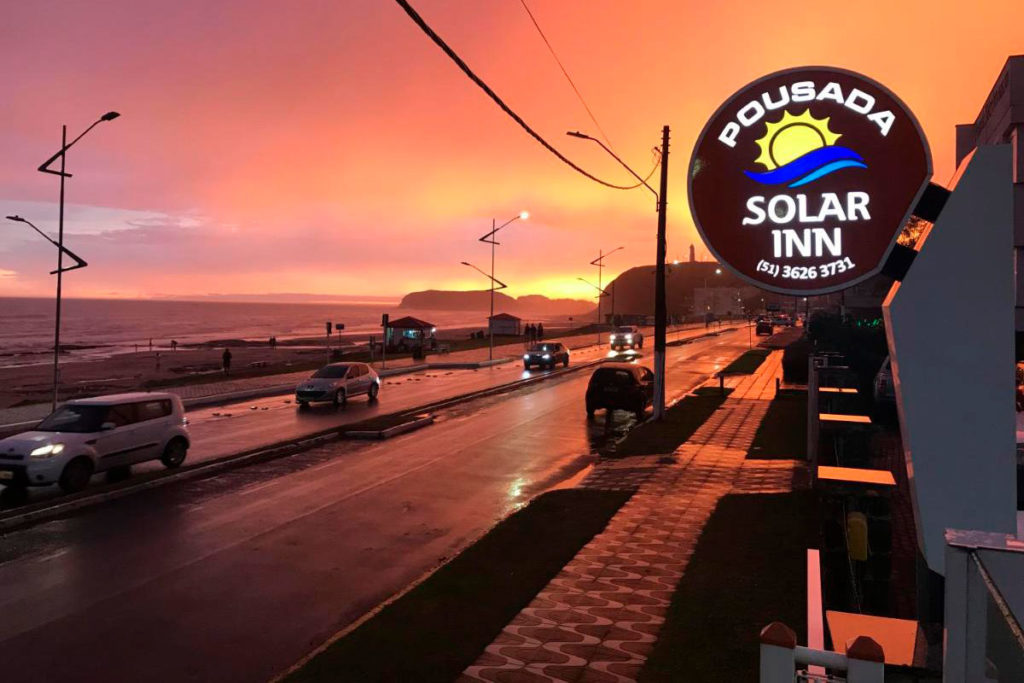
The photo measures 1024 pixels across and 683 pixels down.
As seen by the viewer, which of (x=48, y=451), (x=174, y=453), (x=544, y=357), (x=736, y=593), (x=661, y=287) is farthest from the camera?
(x=544, y=357)

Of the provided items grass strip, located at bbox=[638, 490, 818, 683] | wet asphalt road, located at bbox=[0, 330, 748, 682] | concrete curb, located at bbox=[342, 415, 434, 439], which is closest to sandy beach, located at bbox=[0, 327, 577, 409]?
concrete curb, located at bbox=[342, 415, 434, 439]

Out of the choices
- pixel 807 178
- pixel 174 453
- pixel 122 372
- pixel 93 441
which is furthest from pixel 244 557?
pixel 122 372

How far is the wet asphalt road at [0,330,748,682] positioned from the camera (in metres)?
7.54

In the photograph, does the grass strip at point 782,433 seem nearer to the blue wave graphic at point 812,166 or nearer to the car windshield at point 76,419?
the blue wave graphic at point 812,166

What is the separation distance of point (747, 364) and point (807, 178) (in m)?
40.8

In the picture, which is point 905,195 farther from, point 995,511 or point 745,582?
point 745,582

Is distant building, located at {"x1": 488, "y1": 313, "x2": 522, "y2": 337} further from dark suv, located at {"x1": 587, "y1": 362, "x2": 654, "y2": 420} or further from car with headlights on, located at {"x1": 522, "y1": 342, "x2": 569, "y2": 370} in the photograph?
dark suv, located at {"x1": 587, "y1": 362, "x2": 654, "y2": 420}

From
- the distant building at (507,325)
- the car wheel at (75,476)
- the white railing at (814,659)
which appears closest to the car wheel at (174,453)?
the car wheel at (75,476)

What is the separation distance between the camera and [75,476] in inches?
567

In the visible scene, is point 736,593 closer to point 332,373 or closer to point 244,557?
point 244,557

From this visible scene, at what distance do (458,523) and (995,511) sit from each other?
831 cm

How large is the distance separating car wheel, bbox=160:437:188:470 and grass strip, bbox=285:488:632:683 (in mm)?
9044

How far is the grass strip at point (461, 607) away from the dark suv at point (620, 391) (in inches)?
490

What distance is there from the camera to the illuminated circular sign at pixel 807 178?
19.4 ft
